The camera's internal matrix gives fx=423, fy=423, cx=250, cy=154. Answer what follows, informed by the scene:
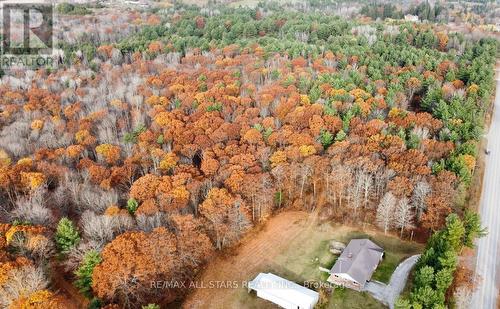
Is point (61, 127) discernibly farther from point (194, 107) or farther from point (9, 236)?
point (9, 236)

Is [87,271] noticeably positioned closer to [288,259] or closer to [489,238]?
[288,259]

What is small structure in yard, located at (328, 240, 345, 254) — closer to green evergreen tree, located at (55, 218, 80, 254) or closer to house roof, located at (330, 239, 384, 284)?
house roof, located at (330, 239, 384, 284)

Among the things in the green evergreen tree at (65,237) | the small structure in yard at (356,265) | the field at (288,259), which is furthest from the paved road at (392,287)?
the green evergreen tree at (65,237)

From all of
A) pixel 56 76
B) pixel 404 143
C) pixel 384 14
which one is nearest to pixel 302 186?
pixel 404 143

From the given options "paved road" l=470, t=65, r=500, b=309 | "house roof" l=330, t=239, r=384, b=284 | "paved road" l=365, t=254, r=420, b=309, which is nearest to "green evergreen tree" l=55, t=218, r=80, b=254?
"house roof" l=330, t=239, r=384, b=284

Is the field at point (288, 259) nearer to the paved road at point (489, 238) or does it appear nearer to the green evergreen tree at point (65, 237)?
the paved road at point (489, 238)

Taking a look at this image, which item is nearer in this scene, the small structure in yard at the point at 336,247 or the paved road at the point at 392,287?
the paved road at the point at 392,287
